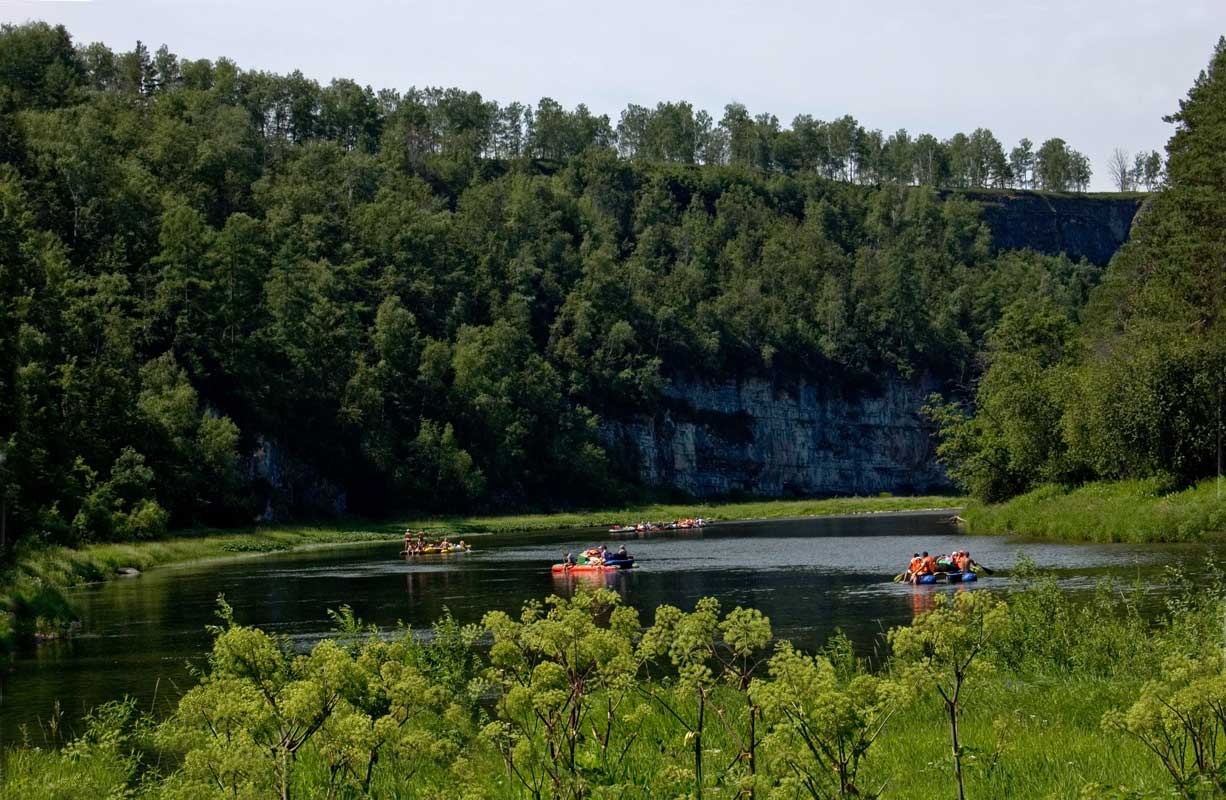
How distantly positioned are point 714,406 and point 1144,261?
90.0 m

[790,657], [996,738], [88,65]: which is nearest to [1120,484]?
[996,738]

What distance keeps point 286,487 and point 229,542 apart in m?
27.2

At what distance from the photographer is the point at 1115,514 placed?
184 feet

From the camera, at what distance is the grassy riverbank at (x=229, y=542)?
123ft

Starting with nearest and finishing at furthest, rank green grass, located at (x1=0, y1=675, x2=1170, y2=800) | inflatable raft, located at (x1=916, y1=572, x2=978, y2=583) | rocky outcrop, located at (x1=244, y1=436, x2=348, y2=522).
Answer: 1. green grass, located at (x1=0, y1=675, x2=1170, y2=800)
2. inflatable raft, located at (x1=916, y1=572, x2=978, y2=583)
3. rocky outcrop, located at (x1=244, y1=436, x2=348, y2=522)

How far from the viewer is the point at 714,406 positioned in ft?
551

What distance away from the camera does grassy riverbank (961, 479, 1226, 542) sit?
50.7m

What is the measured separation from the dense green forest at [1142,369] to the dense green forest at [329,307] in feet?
31.6

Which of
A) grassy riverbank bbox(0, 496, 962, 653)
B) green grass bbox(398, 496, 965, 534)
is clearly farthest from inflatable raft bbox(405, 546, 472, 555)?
green grass bbox(398, 496, 965, 534)

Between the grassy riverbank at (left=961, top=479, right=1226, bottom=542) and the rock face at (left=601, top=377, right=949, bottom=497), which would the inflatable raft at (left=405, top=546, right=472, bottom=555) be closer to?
the grassy riverbank at (left=961, top=479, right=1226, bottom=542)

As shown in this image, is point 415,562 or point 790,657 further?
point 415,562

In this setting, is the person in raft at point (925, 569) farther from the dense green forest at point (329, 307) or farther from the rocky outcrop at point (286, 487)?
the rocky outcrop at point (286, 487)

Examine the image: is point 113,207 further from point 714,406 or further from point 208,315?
point 714,406

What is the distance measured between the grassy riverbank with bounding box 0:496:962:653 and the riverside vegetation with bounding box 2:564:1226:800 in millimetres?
22439
